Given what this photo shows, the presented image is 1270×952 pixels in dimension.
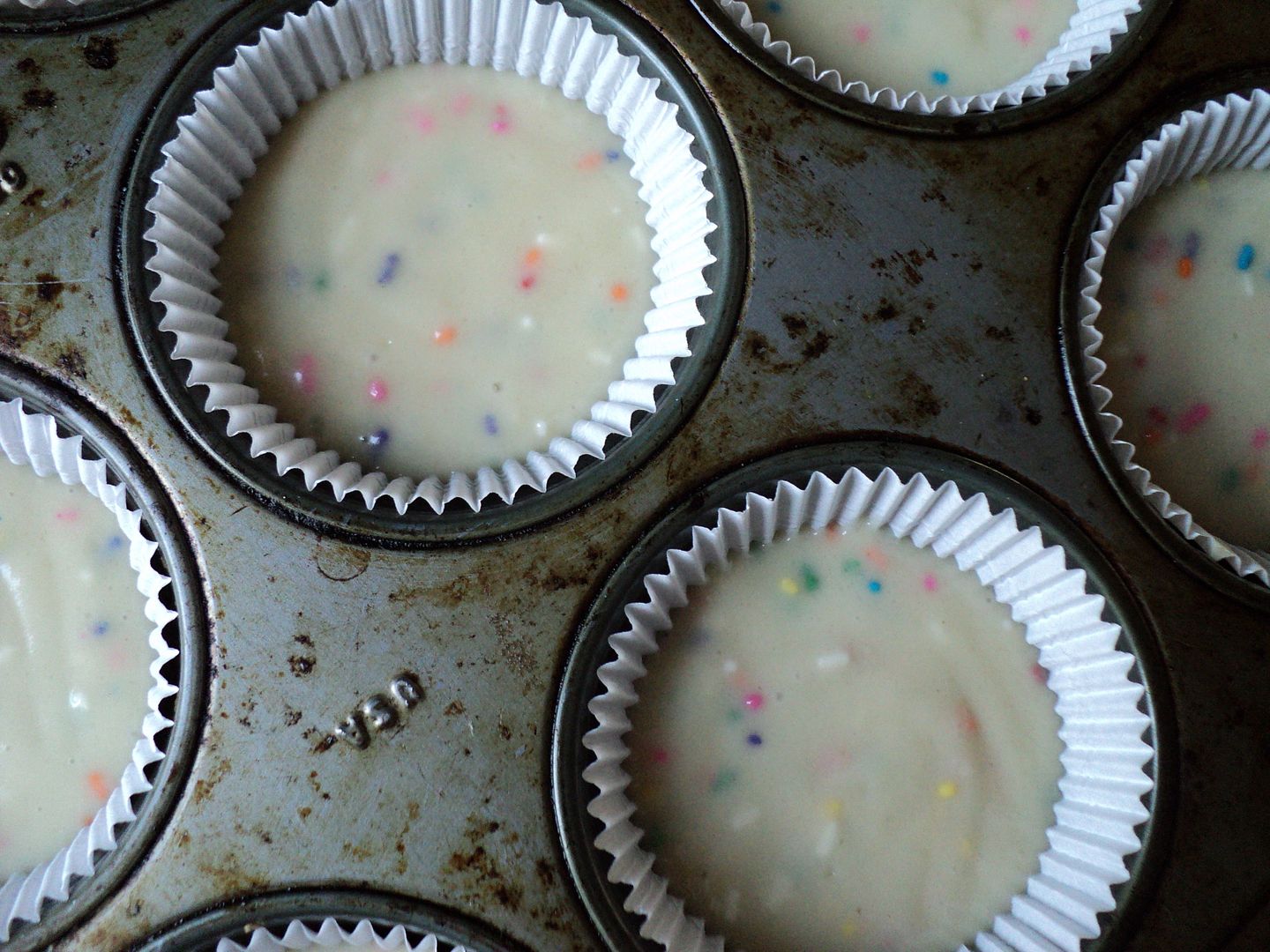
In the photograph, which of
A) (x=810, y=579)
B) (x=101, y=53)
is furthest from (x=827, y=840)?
(x=101, y=53)

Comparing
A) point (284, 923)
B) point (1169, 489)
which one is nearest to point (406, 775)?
point (284, 923)

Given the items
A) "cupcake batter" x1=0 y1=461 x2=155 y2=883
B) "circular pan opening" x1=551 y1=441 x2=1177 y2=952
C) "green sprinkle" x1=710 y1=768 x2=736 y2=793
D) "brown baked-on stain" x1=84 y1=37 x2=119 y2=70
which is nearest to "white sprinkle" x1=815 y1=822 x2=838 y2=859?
"green sprinkle" x1=710 y1=768 x2=736 y2=793

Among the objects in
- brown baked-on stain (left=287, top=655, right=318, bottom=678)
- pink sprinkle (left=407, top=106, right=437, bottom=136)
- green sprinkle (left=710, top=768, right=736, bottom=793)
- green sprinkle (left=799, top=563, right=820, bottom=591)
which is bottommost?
green sprinkle (left=710, top=768, right=736, bottom=793)

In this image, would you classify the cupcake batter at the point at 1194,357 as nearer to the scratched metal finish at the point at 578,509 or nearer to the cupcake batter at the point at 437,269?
the scratched metal finish at the point at 578,509

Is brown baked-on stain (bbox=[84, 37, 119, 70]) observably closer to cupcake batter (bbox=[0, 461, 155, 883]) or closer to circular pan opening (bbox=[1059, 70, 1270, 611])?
cupcake batter (bbox=[0, 461, 155, 883])

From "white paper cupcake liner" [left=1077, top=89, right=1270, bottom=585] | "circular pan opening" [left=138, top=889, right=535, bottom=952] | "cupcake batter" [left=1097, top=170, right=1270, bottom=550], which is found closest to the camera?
"circular pan opening" [left=138, top=889, right=535, bottom=952]

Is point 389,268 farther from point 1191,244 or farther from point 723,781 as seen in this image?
point 1191,244

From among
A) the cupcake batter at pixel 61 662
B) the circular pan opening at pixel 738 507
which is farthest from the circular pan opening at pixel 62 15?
the circular pan opening at pixel 738 507
